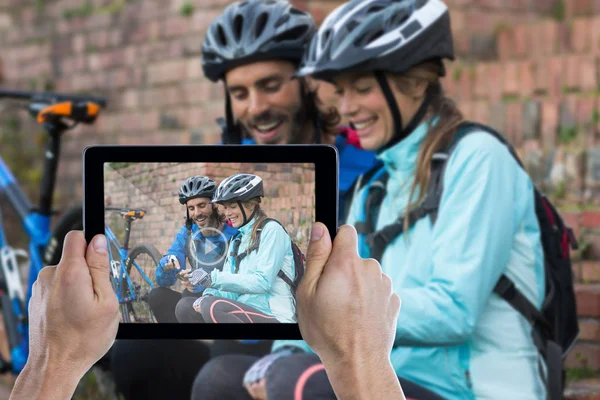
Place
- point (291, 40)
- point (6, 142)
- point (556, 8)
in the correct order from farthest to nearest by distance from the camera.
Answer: point (6, 142) → point (556, 8) → point (291, 40)

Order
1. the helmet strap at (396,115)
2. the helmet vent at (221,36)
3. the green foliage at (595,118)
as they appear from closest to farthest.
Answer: the helmet strap at (396,115) < the helmet vent at (221,36) < the green foliage at (595,118)

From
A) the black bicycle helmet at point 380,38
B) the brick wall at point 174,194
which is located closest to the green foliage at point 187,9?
the black bicycle helmet at point 380,38

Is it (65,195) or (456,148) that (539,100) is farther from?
(65,195)

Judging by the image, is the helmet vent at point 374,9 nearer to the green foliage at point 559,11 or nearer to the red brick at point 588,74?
the red brick at point 588,74

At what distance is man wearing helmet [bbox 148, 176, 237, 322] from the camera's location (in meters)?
1.18

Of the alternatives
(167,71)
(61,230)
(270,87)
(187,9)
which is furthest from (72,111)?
(270,87)

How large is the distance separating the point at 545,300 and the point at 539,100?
5.59 feet

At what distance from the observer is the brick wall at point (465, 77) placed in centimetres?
319

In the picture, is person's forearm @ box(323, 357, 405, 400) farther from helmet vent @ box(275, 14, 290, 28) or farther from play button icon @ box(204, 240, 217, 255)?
helmet vent @ box(275, 14, 290, 28)

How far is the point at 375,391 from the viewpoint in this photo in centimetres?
103

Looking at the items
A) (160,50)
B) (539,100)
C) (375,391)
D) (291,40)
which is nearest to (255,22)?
(291,40)

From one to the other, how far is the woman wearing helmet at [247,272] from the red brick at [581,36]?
2.68 m

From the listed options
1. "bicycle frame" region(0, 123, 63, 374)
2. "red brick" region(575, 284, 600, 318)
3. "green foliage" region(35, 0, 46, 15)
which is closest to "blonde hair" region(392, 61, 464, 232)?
"red brick" region(575, 284, 600, 318)

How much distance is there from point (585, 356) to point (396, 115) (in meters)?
1.21
